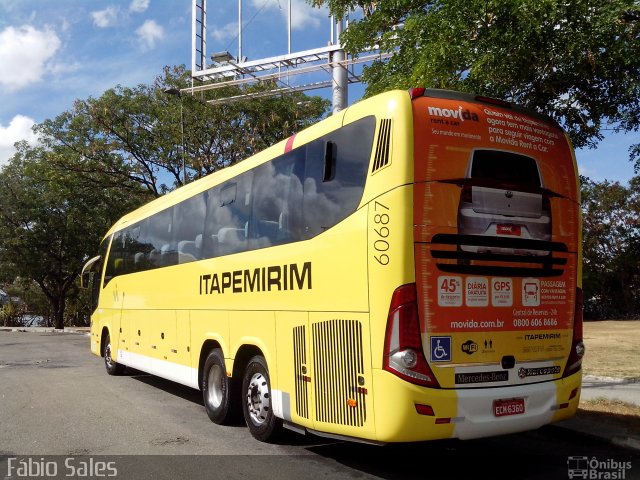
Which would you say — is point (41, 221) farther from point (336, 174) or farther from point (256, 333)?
point (336, 174)

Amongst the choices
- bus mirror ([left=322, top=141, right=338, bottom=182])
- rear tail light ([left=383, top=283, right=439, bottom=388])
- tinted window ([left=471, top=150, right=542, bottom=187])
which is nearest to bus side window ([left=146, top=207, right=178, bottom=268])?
bus mirror ([left=322, top=141, right=338, bottom=182])

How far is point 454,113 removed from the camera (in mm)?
5324

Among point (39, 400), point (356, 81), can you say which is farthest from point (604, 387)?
point (356, 81)

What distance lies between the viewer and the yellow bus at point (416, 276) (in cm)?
485

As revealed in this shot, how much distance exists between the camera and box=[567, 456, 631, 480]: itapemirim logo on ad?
536 cm

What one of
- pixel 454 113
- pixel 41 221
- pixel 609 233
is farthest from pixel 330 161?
pixel 609 233

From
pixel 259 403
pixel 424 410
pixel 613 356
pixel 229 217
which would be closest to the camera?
pixel 424 410

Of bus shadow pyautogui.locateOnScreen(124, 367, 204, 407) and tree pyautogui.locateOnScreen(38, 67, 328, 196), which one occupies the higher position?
tree pyautogui.locateOnScreen(38, 67, 328, 196)

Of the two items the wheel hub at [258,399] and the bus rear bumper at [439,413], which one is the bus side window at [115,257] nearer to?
the wheel hub at [258,399]

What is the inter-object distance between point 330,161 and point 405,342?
1.99 m

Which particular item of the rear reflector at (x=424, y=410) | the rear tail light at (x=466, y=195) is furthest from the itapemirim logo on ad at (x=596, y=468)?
the rear tail light at (x=466, y=195)

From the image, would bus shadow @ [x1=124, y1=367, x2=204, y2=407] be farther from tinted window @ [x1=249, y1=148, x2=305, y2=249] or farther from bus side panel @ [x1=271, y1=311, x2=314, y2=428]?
tinted window @ [x1=249, y1=148, x2=305, y2=249]

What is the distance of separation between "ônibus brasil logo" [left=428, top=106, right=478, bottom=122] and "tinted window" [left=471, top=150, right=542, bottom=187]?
334 mm

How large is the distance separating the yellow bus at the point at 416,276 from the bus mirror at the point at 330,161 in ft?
0.05
